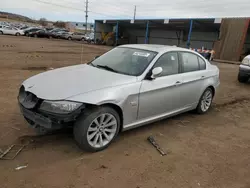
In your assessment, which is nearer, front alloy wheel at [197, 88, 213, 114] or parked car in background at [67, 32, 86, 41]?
front alloy wheel at [197, 88, 213, 114]

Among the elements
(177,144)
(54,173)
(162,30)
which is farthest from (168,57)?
(162,30)

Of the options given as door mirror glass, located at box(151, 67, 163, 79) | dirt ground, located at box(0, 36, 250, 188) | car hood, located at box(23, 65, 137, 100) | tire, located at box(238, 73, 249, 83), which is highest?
door mirror glass, located at box(151, 67, 163, 79)

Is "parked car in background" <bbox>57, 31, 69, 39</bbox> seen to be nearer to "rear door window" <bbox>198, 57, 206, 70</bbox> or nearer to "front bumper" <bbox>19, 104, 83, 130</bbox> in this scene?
"rear door window" <bbox>198, 57, 206, 70</bbox>

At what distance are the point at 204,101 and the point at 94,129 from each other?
3176mm

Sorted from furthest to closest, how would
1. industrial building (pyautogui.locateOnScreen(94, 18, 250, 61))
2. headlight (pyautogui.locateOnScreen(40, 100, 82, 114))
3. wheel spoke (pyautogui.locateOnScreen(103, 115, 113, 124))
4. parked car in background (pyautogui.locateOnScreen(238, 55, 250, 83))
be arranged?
industrial building (pyautogui.locateOnScreen(94, 18, 250, 61))
parked car in background (pyautogui.locateOnScreen(238, 55, 250, 83))
wheel spoke (pyautogui.locateOnScreen(103, 115, 113, 124))
headlight (pyautogui.locateOnScreen(40, 100, 82, 114))

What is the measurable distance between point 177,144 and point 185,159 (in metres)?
0.46

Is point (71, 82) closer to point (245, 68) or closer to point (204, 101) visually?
point (204, 101)

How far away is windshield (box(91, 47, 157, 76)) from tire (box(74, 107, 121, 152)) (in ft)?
2.96

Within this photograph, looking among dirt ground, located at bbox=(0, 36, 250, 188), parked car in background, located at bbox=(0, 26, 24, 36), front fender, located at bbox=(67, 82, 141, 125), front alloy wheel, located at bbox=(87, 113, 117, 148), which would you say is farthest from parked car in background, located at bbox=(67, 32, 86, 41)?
front alloy wheel, located at bbox=(87, 113, 117, 148)

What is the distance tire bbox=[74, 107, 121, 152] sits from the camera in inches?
123

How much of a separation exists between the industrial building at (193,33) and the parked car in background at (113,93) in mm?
20707

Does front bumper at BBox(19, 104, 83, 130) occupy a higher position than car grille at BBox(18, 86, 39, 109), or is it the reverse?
car grille at BBox(18, 86, 39, 109)

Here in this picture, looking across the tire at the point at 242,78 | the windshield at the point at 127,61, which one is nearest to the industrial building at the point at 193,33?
Answer: the tire at the point at 242,78

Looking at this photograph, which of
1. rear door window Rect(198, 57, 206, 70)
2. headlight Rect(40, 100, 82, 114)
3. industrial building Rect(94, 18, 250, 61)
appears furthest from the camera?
industrial building Rect(94, 18, 250, 61)
